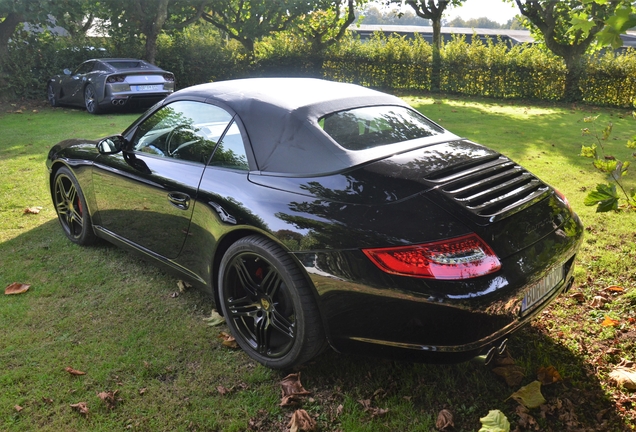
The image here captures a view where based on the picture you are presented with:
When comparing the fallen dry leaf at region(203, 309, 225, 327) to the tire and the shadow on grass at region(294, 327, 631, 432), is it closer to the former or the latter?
the shadow on grass at region(294, 327, 631, 432)

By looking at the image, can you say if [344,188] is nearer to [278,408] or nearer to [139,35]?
[278,408]

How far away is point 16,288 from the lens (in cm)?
394

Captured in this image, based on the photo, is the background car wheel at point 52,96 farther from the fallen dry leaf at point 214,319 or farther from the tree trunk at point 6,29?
the fallen dry leaf at point 214,319

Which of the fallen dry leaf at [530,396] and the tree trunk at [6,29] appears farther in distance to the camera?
the tree trunk at [6,29]

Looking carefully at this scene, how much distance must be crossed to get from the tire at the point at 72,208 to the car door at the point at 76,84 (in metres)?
9.30

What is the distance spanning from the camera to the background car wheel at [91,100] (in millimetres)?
12625

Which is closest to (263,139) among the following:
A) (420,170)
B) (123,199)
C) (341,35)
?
(420,170)

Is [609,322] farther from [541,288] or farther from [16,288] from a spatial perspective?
[16,288]

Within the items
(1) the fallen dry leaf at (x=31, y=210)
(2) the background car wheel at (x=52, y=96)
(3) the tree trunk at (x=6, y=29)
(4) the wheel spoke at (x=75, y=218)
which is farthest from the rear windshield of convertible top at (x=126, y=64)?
(4) the wheel spoke at (x=75, y=218)

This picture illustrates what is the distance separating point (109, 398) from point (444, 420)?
1.67 m

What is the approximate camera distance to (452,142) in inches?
131

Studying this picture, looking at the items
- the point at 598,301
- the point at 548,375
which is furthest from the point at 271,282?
the point at 598,301

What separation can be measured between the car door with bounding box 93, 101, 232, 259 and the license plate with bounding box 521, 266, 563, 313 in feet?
6.33

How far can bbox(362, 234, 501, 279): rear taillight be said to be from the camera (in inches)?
90.5
